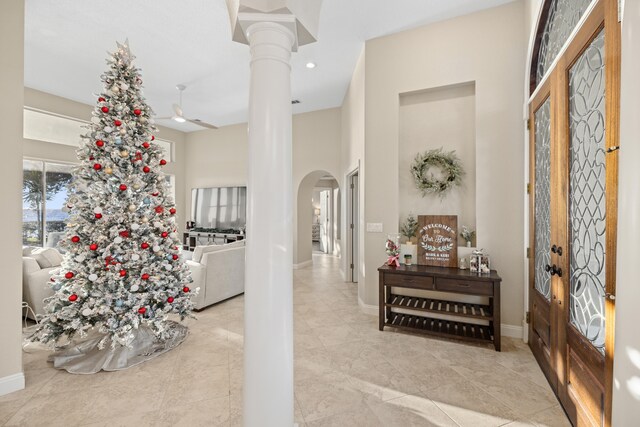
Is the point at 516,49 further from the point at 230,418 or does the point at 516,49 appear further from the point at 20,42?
the point at 20,42

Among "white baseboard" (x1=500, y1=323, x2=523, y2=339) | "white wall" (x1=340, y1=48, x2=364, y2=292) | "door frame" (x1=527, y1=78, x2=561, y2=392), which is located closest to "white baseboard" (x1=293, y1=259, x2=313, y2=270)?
"white wall" (x1=340, y1=48, x2=364, y2=292)

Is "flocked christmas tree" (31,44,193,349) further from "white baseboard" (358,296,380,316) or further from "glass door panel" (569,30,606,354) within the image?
"glass door panel" (569,30,606,354)

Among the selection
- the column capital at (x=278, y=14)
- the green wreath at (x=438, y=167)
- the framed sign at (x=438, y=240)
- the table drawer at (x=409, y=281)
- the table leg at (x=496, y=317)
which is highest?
the column capital at (x=278, y=14)

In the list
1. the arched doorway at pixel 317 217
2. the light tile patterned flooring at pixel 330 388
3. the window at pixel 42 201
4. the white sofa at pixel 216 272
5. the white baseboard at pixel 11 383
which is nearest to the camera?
the light tile patterned flooring at pixel 330 388

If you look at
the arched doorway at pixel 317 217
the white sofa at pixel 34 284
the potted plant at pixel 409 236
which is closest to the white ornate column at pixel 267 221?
the potted plant at pixel 409 236

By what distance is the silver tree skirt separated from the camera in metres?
2.43

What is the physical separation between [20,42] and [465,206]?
437 cm

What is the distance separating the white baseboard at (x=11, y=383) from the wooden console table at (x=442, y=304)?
316 cm

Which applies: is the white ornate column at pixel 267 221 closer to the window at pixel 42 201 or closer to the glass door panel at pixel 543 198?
the glass door panel at pixel 543 198

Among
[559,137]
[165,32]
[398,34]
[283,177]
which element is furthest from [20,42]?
[559,137]

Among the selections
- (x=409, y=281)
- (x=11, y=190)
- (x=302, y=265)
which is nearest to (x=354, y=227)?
(x=302, y=265)

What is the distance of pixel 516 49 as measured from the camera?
3002mm

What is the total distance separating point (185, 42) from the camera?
12.4ft

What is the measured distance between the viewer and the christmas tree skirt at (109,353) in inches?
95.7
